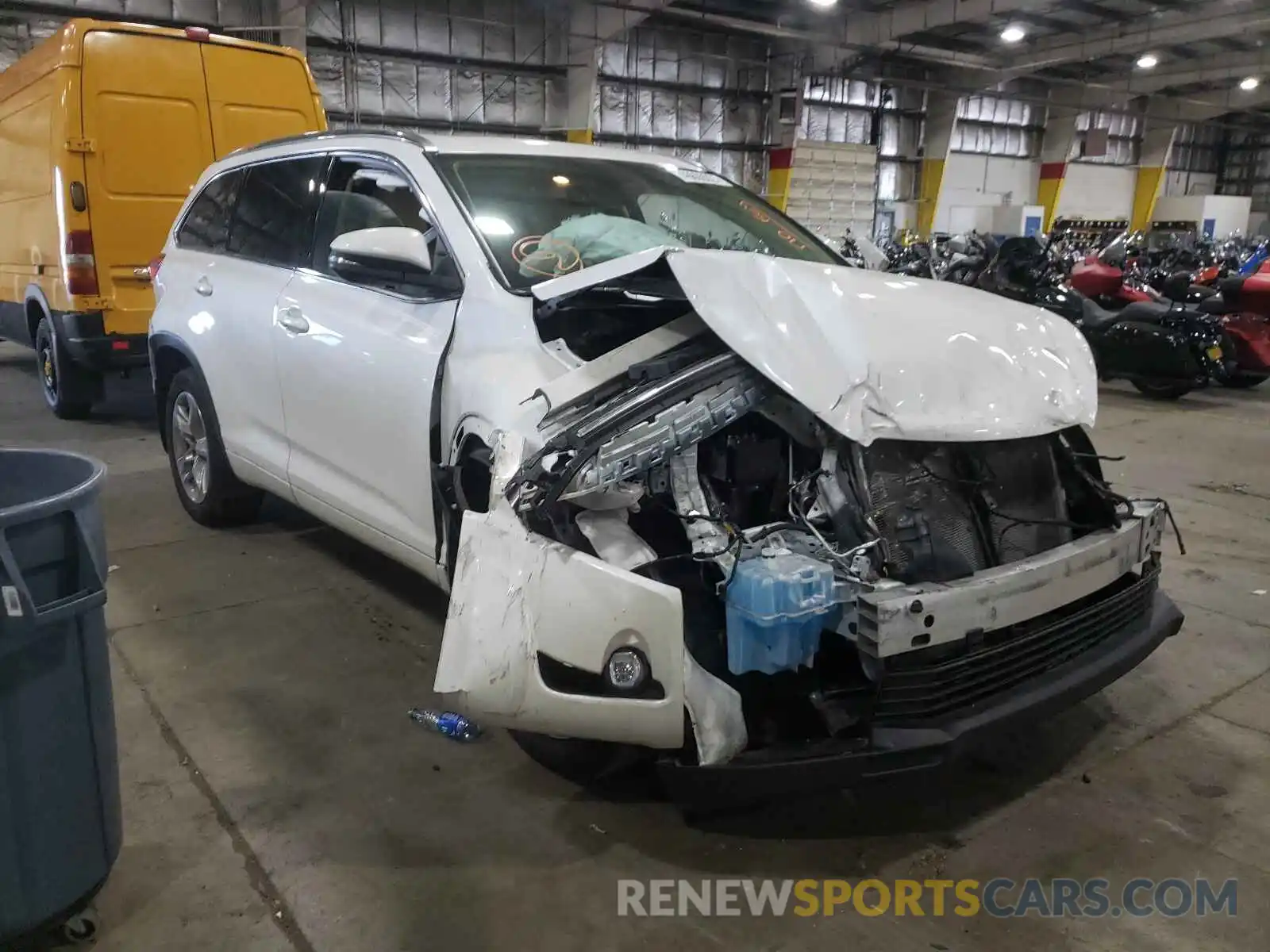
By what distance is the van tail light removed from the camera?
623cm

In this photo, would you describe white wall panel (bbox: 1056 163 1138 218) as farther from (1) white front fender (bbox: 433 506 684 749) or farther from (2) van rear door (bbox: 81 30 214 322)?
(1) white front fender (bbox: 433 506 684 749)

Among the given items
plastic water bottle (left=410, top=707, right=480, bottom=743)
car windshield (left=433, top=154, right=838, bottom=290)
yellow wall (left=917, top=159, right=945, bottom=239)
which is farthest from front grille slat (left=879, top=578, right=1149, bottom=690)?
yellow wall (left=917, top=159, right=945, bottom=239)

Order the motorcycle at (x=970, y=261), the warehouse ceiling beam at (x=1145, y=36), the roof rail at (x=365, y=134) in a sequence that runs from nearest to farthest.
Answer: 1. the roof rail at (x=365, y=134)
2. the motorcycle at (x=970, y=261)
3. the warehouse ceiling beam at (x=1145, y=36)

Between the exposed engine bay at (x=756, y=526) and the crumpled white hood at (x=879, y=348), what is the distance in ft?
0.36

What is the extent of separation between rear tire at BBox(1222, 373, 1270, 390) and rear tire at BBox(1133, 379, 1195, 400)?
0.75 metres

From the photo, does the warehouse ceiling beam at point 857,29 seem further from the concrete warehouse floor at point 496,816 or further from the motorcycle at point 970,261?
the concrete warehouse floor at point 496,816

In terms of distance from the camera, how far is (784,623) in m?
1.96

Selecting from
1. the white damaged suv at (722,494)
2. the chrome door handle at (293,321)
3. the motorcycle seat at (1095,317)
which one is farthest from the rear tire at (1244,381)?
the chrome door handle at (293,321)

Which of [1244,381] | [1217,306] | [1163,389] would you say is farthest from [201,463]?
[1244,381]

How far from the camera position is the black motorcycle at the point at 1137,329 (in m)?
8.34

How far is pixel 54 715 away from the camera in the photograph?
5.79 feet

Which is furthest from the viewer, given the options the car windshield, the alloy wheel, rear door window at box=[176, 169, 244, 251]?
the alloy wheel

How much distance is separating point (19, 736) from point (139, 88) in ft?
19.1

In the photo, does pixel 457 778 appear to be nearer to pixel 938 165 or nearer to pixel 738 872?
pixel 738 872
